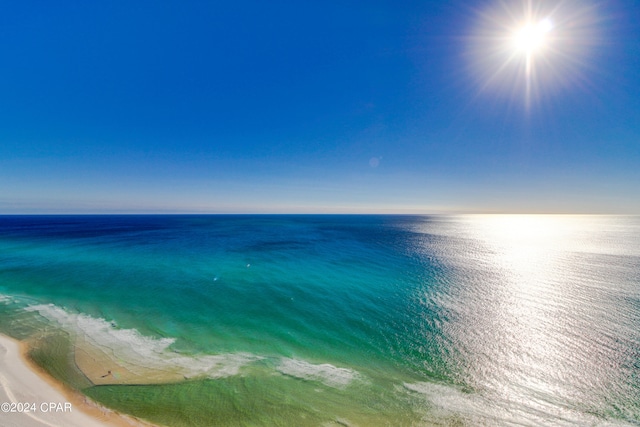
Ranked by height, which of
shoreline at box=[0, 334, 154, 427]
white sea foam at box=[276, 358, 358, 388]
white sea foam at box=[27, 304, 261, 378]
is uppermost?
shoreline at box=[0, 334, 154, 427]

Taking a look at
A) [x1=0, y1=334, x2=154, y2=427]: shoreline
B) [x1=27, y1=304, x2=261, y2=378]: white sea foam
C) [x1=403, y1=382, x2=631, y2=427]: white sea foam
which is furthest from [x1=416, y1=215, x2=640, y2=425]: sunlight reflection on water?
[x1=0, y1=334, x2=154, y2=427]: shoreline

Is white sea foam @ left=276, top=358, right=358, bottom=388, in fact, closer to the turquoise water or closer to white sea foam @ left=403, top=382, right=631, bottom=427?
the turquoise water

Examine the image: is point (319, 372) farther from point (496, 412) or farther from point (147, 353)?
point (147, 353)

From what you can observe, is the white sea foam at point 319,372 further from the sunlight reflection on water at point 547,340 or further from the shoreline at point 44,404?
the shoreline at point 44,404

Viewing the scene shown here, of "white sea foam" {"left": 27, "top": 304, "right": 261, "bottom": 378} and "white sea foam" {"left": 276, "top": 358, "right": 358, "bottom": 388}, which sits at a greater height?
"white sea foam" {"left": 27, "top": 304, "right": 261, "bottom": 378}

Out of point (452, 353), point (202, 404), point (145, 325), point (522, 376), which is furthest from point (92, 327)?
point (522, 376)

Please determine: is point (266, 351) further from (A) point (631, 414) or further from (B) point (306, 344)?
(A) point (631, 414)

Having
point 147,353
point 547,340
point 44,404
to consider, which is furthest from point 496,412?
point 44,404
